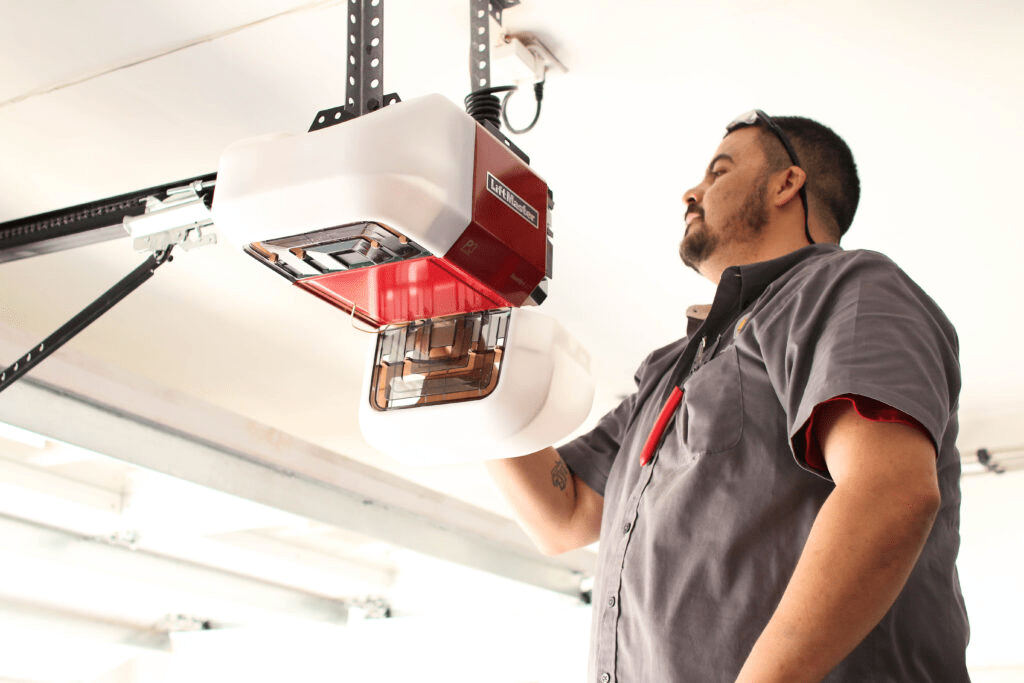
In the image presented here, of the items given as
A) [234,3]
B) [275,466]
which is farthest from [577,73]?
[275,466]

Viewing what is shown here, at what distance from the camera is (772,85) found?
196 cm

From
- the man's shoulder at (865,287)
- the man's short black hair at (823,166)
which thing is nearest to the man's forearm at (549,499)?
the man's shoulder at (865,287)

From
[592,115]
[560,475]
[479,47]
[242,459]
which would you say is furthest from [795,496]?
[242,459]

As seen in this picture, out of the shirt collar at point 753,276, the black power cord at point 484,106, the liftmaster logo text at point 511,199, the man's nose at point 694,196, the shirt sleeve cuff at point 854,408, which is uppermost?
the man's nose at point 694,196

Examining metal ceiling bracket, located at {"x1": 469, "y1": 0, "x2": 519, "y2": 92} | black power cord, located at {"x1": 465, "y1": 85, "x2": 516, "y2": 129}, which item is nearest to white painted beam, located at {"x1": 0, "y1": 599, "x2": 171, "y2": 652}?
metal ceiling bracket, located at {"x1": 469, "y1": 0, "x2": 519, "y2": 92}

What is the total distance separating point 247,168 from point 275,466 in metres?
2.08

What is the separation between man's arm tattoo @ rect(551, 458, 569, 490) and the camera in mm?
1426

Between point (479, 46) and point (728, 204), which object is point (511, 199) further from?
point (728, 204)

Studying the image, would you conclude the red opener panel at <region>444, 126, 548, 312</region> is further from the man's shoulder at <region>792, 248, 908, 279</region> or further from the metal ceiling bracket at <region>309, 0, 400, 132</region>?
the man's shoulder at <region>792, 248, 908, 279</region>

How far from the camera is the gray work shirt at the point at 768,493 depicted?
0.89 meters

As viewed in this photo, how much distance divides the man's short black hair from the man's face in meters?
0.03

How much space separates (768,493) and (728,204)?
2.04 feet

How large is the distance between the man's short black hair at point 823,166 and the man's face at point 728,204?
0.03 metres

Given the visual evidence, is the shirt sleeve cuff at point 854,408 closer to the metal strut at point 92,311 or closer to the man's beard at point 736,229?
the man's beard at point 736,229
